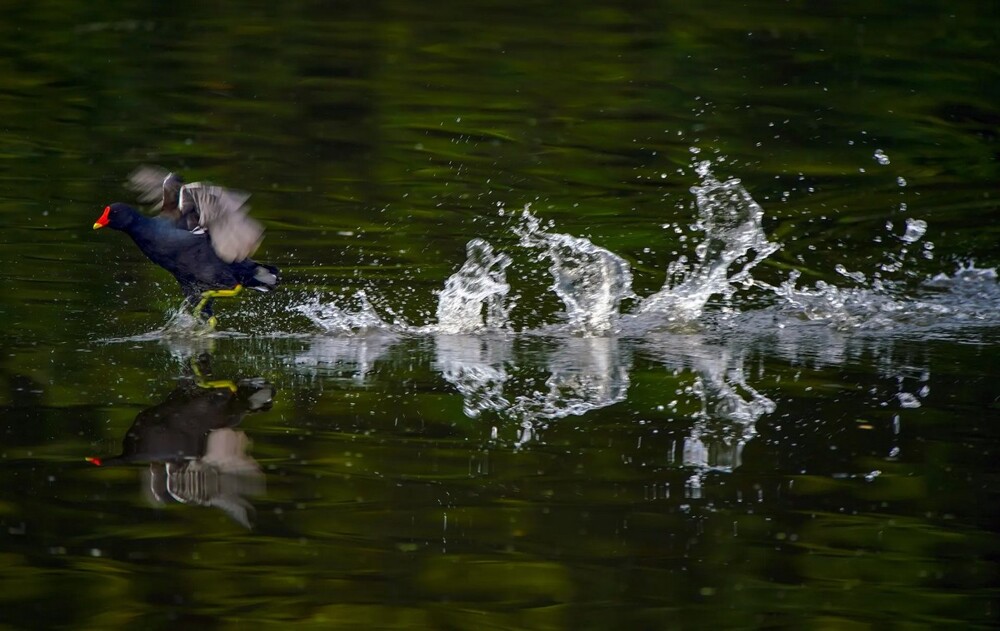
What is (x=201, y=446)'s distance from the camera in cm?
452

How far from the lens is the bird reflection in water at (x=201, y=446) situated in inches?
163

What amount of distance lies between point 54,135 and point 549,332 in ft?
14.8

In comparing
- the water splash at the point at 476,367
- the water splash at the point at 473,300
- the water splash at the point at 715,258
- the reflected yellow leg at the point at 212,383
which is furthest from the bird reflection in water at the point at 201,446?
the water splash at the point at 715,258

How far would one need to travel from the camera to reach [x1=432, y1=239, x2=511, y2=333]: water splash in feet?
20.0

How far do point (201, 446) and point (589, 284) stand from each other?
7.28ft

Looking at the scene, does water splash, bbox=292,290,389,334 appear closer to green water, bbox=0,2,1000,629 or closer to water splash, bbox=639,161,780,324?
green water, bbox=0,2,1000,629

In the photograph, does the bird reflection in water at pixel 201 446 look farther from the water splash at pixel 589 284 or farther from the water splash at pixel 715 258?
the water splash at pixel 715 258

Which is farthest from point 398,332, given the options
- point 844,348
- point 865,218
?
point 865,218

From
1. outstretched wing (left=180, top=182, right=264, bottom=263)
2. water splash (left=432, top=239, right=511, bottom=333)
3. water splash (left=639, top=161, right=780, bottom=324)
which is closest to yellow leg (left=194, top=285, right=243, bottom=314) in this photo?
outstretched wing (left=180, top=182, right=264, bottom=263)

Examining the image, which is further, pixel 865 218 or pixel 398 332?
pixel 865 218

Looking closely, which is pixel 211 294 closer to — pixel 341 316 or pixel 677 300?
pixel 341 316

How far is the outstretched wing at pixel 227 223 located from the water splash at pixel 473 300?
935 millimetres

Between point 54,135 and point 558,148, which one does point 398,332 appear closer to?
point 558,148

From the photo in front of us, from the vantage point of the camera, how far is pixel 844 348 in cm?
581
